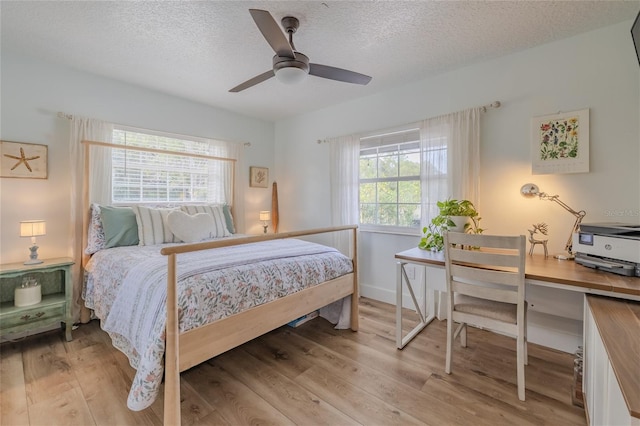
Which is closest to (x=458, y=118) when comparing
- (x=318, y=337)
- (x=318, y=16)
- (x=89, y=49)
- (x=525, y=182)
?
(x=525, y=182)

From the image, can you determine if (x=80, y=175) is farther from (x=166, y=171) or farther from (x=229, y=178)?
(x=229, y=178)

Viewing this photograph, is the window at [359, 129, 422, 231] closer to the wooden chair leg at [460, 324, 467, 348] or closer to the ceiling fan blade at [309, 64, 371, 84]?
the wooden chair leg at [460, 324, 467, 348]

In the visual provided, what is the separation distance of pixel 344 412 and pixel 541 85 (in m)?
2.75

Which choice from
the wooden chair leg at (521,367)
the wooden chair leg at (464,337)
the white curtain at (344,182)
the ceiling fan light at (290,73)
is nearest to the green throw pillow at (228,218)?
the white curtain at (344,182)

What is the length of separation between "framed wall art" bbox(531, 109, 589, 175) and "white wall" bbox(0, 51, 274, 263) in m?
3.66

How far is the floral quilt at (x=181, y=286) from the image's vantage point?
4.46 ft

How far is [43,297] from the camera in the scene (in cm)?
236

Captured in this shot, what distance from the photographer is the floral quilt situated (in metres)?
1.36

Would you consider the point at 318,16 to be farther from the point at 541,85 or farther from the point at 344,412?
the point at 344,412

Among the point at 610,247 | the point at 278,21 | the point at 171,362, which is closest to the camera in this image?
the point at 171,362

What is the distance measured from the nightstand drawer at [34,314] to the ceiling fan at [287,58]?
232cm

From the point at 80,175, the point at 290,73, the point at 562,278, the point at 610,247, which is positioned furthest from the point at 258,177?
the point at 610,247

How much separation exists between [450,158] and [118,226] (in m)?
3.16

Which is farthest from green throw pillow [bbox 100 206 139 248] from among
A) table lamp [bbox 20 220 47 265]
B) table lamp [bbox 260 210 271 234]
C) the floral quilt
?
table lamp [bbox 260 210 271 234]
